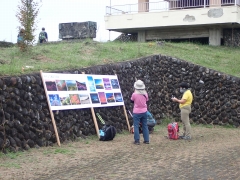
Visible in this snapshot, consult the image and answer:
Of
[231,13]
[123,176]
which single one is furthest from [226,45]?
[123,176]

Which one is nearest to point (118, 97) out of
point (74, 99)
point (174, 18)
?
point (74, 99)

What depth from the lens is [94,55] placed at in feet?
62.4

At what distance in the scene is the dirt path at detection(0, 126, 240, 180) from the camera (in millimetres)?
9273

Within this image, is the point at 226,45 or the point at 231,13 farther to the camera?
the point at 226,45

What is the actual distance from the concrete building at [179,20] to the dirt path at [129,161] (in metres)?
14.4

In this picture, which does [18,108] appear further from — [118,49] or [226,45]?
[226,45]

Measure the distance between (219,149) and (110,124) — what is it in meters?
3.63

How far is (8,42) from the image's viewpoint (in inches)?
872

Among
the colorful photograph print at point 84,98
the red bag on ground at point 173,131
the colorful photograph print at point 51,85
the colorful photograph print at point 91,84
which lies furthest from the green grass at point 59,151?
the red bag on ground at point 173,131

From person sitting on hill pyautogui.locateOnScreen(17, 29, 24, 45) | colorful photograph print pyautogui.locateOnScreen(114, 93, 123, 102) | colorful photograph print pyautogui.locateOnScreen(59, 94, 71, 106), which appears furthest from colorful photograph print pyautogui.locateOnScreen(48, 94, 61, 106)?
person sitting on hill pyautogui.locateOnScreen(17, 29, 24, 45)

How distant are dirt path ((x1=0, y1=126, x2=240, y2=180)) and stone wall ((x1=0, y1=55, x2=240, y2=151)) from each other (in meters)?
0.50

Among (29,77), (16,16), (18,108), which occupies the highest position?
(16,16)

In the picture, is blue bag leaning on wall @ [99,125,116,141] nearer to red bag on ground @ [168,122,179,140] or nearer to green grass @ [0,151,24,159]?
red bag on ground @ [168,122,179,140]

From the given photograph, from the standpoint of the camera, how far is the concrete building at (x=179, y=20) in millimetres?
26930
